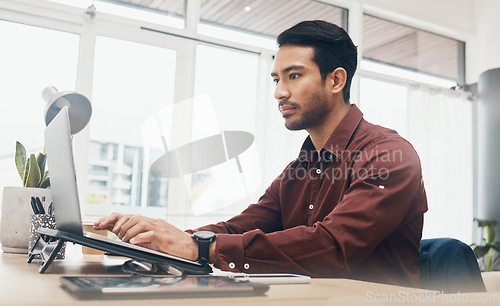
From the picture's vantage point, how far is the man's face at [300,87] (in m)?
1.62

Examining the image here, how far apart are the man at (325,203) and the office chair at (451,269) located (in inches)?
2.6

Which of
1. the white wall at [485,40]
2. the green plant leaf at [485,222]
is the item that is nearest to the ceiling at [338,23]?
the white wall at [485,40]

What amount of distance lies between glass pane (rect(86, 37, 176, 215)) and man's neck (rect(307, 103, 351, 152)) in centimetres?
193

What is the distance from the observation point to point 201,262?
97 cm

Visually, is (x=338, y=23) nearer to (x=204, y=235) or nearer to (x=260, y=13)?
(x=260, y=13)

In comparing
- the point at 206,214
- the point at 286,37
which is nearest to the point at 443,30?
the point at 206,214

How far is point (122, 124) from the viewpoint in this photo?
3.34 m

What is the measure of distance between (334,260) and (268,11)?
3.18 meters

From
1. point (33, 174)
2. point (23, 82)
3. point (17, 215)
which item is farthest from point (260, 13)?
point (17, 215)

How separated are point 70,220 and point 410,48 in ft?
14.4

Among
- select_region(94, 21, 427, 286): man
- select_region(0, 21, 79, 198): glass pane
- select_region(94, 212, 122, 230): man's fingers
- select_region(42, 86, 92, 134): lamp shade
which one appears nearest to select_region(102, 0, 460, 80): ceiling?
select_region(0, 21, 79, 198): glass pane

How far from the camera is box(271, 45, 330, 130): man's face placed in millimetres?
1620

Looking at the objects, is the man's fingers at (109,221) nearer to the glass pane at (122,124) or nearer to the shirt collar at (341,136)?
the shirt collar at (341,136)

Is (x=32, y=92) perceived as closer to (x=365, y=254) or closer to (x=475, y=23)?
(x=365, y=254)
